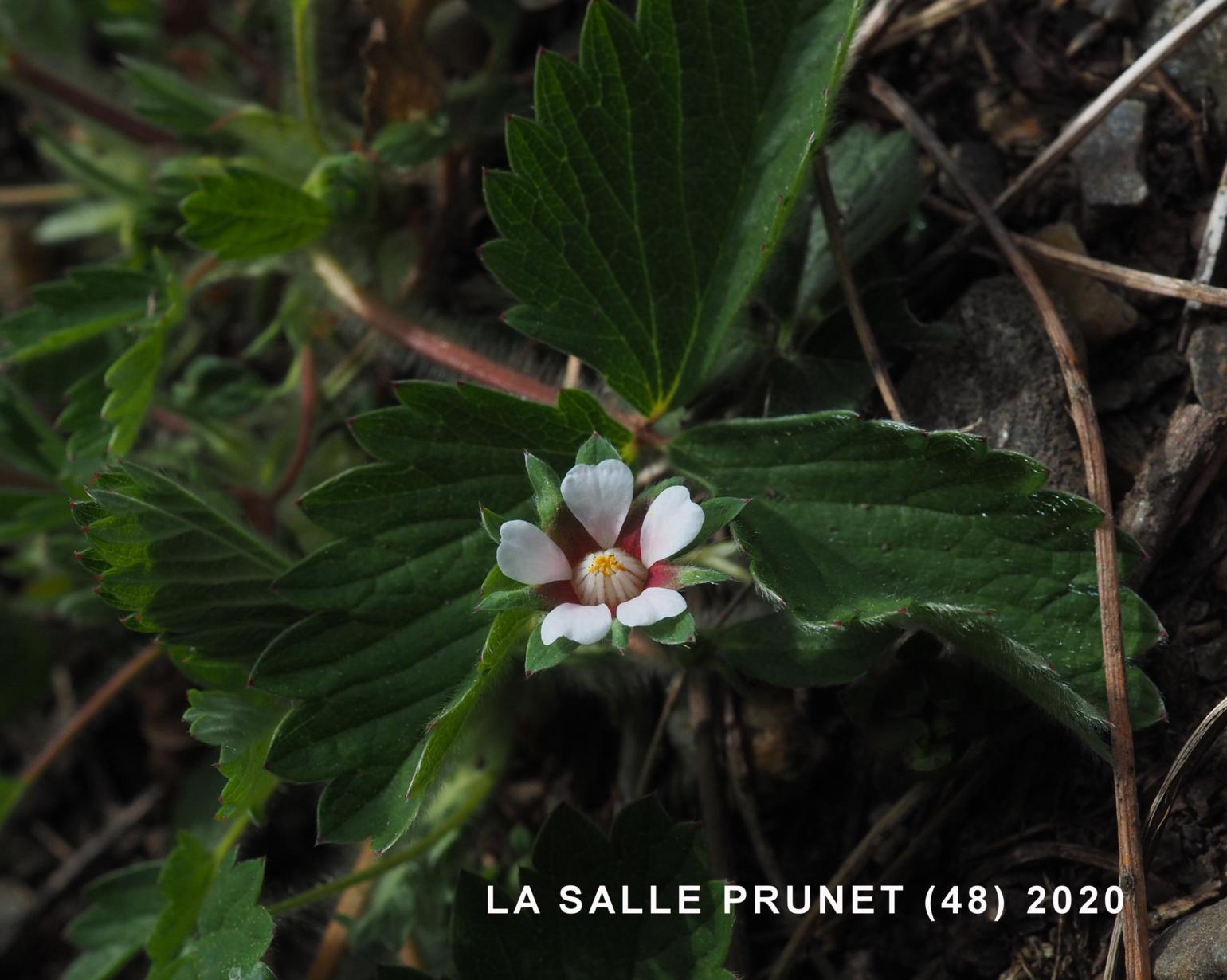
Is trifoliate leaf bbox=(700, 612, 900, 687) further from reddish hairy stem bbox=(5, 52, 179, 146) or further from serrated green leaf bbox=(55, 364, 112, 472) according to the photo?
reddish hairy stem bbox=(5, 52, 179, 146)

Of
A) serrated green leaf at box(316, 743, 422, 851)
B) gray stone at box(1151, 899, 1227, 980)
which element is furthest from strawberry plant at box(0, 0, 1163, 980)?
gray stone at box(1151, 899, 1227, 980)

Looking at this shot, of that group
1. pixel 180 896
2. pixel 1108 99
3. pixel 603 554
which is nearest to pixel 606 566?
pixel 603 554

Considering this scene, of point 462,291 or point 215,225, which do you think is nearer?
point 215,225

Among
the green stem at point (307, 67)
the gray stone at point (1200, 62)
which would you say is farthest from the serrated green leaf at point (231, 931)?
the gray stone at point (1200, 62)

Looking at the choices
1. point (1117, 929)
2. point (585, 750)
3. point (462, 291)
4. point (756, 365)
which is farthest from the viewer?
point (462, 291)

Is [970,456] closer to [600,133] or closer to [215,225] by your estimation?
[600,133]

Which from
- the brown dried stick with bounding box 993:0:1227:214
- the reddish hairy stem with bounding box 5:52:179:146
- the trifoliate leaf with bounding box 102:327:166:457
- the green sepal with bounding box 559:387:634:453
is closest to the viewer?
the green sepal with bounding box 559:387:634:453

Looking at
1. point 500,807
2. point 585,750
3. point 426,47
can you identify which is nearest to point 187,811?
point 500,807
